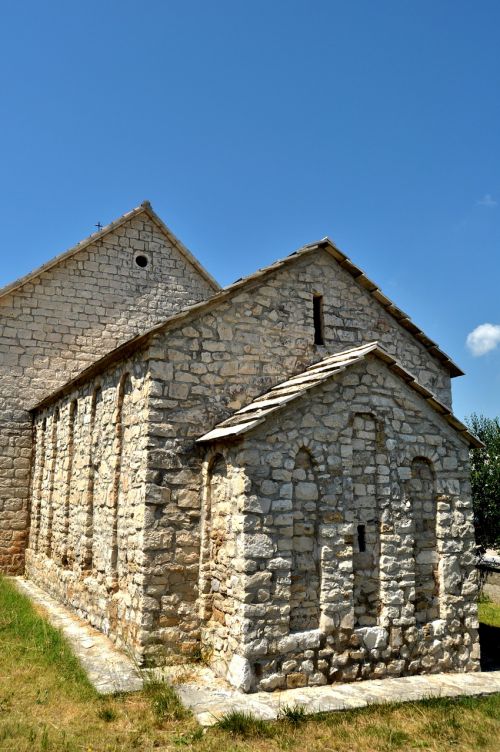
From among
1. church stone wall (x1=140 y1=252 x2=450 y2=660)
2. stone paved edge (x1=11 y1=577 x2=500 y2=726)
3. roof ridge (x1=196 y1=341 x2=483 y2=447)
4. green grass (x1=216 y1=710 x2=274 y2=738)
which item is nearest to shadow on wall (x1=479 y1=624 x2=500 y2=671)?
stone paved edge (x1=11 y1=577 x2=500 y2=726)

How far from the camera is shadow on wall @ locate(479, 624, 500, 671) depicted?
911 cm

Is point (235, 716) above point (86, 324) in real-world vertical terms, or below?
below

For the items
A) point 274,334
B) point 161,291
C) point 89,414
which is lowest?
point 89,414

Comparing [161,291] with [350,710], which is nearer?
[350,710]

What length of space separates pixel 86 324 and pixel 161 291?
7.28 ft

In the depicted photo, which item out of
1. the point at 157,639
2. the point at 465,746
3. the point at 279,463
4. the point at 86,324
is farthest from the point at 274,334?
the point at 86,324

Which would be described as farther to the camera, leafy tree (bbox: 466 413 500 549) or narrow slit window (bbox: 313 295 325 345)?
leafy tree (bbox: 466 413 500 549)

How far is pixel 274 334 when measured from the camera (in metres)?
9.36

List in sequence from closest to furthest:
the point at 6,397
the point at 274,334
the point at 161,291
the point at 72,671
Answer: the point at 72,671 < the point at 274,334 < the point at 6,397 < the point at 161,291

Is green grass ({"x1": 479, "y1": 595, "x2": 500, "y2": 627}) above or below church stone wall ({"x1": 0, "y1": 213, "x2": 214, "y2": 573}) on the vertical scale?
below

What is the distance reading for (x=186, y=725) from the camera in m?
6.10

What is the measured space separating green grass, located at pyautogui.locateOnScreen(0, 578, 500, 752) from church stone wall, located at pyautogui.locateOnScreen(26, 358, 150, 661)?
4.07ft

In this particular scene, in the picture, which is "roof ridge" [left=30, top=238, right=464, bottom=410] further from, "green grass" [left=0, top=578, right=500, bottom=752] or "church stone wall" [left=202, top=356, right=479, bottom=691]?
"green grass" [left=0, top=578, right=500, bottom=752]

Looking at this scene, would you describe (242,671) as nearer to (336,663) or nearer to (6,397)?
(336,663)
